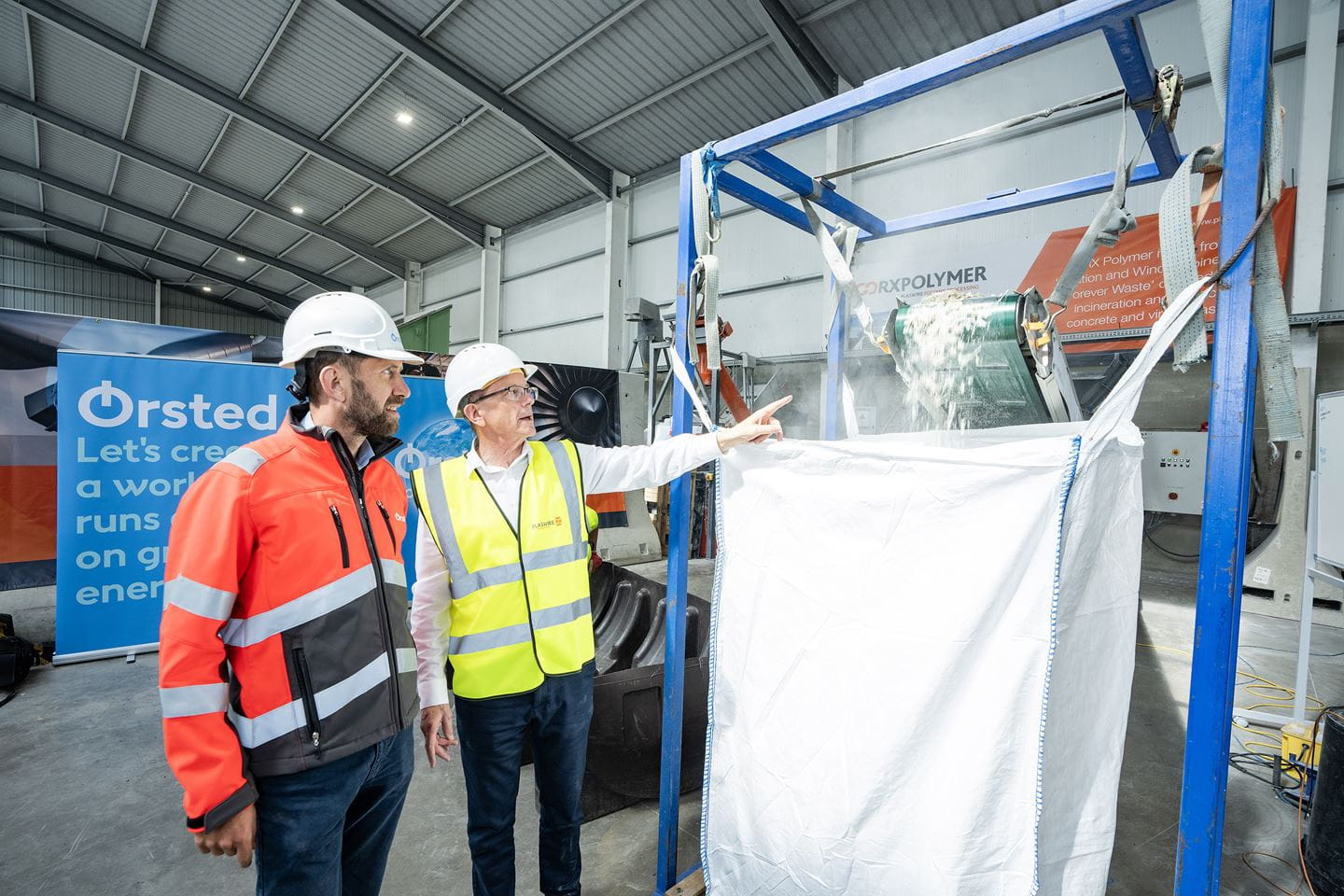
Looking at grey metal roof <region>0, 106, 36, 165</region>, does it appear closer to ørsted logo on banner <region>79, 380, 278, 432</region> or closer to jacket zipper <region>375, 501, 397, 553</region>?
ørsted logo on banner <region>79, 380, 278, 432</region>

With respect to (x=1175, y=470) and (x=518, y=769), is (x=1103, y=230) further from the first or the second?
(x=1175, y=470)

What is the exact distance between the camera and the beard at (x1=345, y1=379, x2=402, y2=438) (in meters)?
1.52

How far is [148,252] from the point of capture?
1781 centimetres

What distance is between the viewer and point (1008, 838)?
123cm

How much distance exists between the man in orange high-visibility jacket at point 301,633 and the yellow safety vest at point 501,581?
21 cm

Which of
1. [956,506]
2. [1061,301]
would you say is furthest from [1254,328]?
[956,506]

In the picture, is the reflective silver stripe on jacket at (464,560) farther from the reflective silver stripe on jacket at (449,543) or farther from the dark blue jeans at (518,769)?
the dark blue jeans at (518,769)

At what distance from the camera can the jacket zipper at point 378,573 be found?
1.46 metres

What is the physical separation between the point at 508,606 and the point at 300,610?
1.91 ft

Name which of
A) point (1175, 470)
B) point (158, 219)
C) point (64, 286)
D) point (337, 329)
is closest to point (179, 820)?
point (337, 329)

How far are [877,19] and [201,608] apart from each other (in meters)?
8.39

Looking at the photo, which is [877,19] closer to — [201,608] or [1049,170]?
[1049,170]

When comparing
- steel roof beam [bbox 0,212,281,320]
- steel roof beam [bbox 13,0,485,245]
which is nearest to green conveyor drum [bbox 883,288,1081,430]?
steel roof beam [bbox 13,0,485,245]

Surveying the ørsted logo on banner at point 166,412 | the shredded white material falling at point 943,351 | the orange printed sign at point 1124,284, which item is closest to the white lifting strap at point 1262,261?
the shredded white material falling at point 943,351
